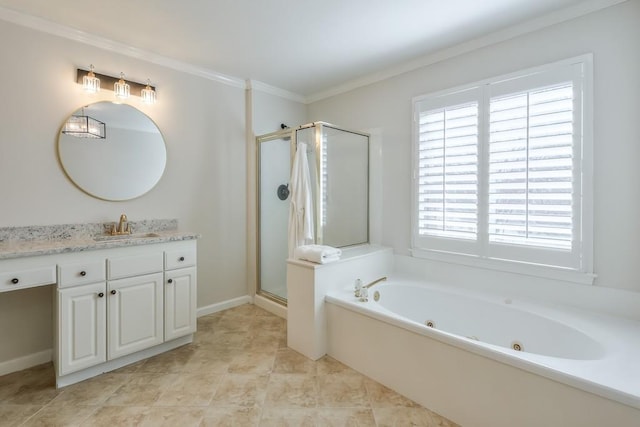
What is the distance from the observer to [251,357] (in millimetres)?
2404

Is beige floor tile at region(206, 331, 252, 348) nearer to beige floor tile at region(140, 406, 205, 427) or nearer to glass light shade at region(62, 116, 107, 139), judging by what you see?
beige floor tile at region(140, 406, 205, 427)

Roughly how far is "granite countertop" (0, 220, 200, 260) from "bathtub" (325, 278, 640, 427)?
1586 millimetres

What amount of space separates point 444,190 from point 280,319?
2039 millimetres

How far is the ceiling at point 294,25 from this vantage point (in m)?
2.07

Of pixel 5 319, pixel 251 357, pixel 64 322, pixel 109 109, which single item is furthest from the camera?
pixel 109 109

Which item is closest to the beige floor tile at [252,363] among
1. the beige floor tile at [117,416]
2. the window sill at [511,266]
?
the beige floor tile at [117,416]

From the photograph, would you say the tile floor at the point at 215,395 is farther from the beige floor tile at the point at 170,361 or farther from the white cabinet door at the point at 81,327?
the white cabinet door at the point at 81,327

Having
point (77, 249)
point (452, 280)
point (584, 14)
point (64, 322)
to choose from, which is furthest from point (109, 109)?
point (584, 14)

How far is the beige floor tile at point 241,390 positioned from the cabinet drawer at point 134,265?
0.98 meters

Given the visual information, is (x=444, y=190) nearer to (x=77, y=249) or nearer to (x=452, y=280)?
(x=452, y=280)

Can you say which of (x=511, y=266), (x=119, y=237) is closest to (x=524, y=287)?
(x=511, y=266)

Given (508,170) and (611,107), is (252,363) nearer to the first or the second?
(508,170)

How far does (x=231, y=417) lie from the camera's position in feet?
5.72

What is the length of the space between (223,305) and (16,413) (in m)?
1.75
